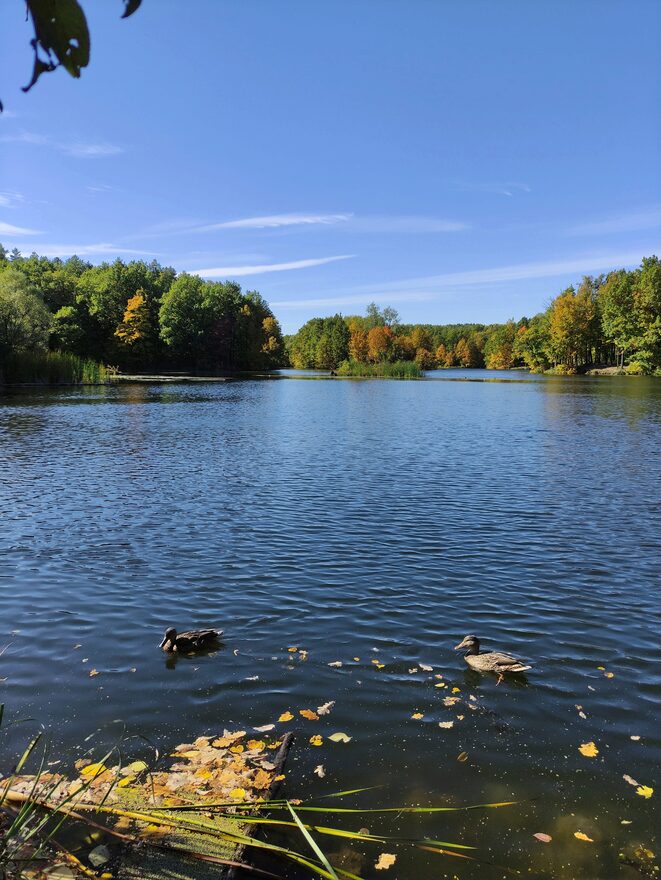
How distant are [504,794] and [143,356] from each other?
11895 centimetres

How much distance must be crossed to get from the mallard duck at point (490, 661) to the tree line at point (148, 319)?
84.3 m

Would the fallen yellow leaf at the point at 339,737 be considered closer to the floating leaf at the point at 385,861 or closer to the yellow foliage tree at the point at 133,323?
the floating leaf at the point at 385,861

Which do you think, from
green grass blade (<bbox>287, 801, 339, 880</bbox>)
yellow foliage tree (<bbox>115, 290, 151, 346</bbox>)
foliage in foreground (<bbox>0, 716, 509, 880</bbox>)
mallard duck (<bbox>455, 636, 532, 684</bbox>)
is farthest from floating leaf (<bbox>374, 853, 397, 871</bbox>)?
yellow foliage tree (<bbox>115, 290, 151, 346</bbox>)

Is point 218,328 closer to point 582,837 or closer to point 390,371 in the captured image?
point 390,371

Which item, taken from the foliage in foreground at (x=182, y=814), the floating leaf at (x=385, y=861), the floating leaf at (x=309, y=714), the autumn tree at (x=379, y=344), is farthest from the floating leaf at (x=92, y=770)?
the autumn tree at (x=379, y=344)

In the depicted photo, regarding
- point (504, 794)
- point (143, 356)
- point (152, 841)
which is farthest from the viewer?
point (143, 356)

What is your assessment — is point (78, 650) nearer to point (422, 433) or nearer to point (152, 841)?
point (152, 841)

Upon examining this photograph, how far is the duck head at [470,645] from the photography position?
7914 millimetres

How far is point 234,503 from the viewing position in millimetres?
16922

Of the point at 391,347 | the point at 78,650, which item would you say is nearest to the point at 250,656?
the point at 78,650

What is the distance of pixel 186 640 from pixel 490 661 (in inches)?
159

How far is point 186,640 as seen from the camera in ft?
26.6

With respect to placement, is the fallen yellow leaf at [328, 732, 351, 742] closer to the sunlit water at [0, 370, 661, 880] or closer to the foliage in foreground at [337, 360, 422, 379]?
the sunlit water at [0, 370, 661, 880]

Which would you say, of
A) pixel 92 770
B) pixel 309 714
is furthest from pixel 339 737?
pixel 92 770
